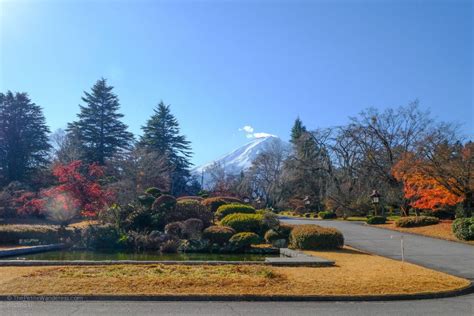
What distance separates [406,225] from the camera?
25.4 meters

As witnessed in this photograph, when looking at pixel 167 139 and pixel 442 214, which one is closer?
pixel 442 214

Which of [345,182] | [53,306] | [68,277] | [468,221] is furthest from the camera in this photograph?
[345,182]

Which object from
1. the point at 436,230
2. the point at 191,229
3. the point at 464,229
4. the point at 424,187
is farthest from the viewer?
the point at 424,187

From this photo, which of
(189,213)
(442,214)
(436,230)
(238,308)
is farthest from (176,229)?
(442,214)

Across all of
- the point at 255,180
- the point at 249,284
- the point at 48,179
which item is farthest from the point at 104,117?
the point at 249,284

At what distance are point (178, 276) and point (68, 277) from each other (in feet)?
8.05

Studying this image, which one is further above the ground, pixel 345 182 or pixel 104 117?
pixel 104 117

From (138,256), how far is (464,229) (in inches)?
589

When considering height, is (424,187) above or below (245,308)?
above

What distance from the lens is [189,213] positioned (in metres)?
21.3

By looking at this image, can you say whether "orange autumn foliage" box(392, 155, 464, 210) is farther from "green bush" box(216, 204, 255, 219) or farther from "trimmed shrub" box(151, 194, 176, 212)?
"trimmed shrub" box(151, 194, 176, 212)

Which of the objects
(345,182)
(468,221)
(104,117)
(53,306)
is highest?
(104,117)

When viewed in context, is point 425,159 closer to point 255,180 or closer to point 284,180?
point 284,180

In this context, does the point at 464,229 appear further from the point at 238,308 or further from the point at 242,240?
the point at 238,308
